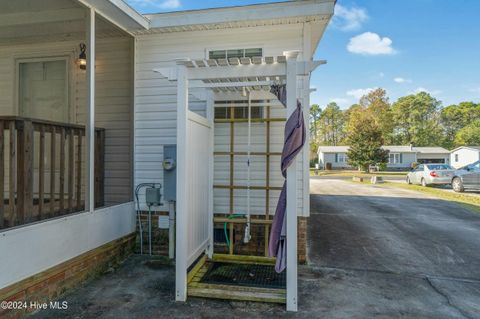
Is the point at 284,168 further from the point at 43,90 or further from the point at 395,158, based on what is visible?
the point at 395,158

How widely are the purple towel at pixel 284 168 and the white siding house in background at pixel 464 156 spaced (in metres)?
32.1

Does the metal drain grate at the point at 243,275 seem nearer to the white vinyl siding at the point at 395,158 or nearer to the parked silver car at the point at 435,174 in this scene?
the parked silver car at the point at 435,174

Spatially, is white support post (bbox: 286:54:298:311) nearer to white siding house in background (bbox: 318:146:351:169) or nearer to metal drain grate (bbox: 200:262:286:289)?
metal drain grate (bbox: 200:262:286:289)

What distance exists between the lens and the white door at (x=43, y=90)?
15.8ft

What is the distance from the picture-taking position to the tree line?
119ft

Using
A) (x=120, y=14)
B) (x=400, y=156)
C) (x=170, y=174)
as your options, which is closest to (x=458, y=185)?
(x=170, y=174)

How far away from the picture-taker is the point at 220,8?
386 centimetres

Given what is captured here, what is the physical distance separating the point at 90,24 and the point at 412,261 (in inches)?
215

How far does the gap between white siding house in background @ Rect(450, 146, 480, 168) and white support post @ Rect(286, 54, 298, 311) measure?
32120mm

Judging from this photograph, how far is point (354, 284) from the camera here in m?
3.38

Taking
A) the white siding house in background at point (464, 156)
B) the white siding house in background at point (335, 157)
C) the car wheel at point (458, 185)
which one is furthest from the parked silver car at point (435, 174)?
the white siding house in background at point (335, 157)

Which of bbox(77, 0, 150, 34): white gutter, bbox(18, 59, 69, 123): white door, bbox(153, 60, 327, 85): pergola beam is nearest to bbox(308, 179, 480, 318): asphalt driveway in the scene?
bbox(153, 60, 327, 85): pergola beam

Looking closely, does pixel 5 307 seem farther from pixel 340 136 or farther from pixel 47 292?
pixel 340 136

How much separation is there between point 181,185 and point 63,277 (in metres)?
1.60
